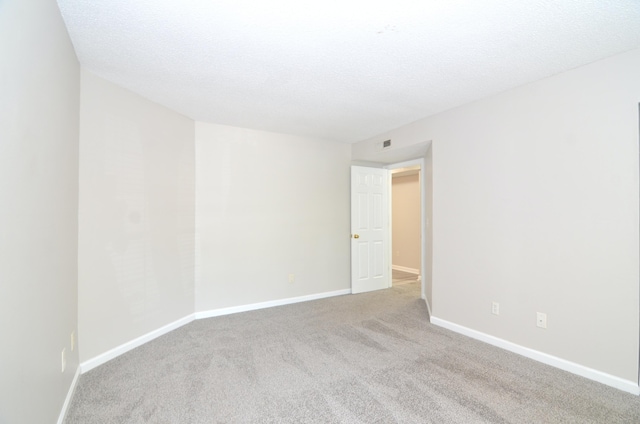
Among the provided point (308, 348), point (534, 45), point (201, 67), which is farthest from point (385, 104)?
point (308, 348)

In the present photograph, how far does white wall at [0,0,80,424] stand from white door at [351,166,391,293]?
3.53m

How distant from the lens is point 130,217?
2.71 metres

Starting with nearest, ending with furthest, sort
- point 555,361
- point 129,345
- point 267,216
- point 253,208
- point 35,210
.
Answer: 1. point 35,210
2. point 555,361
3. point 129,345
4. point 253,208
5. point 267,216

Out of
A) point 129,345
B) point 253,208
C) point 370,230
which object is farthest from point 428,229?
point 129,345

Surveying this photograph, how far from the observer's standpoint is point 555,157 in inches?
94.8

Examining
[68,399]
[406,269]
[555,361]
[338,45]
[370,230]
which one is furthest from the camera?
[406,269]

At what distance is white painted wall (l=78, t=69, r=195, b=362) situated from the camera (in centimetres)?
237

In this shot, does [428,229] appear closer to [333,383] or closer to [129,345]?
[333,383]

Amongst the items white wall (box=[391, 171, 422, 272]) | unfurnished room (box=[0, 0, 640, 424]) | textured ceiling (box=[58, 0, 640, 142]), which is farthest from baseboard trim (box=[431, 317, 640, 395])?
white wall (box=[391, 171, 422, 272])

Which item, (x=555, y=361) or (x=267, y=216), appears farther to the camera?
(x=267, y=216)

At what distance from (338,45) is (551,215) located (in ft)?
7.37

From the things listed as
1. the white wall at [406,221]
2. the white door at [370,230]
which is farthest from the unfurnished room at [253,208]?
the white wall at [406,221]

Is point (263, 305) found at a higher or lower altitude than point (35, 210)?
lower

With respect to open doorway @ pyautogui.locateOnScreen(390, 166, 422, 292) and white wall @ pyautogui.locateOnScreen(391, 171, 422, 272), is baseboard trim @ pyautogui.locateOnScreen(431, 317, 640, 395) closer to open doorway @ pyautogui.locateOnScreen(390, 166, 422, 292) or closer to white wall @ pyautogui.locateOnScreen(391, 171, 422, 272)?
open doorway @ pyautogui.locateOnScreen(390, 166, 422, 292)
